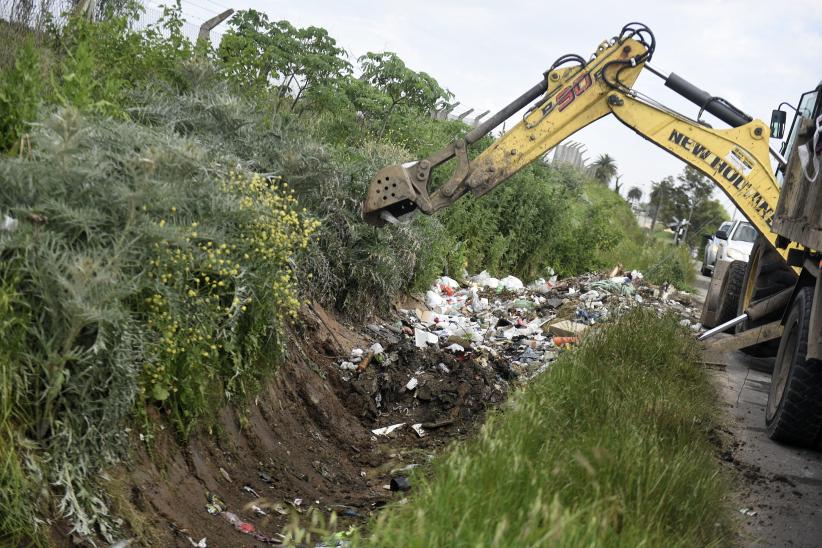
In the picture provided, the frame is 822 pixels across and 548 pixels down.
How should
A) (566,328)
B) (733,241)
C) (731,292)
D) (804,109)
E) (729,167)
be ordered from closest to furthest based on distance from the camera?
(729,167) < (804,109) < (566,328) < (731,292) < (733,241)

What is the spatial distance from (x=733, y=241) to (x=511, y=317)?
434 inches

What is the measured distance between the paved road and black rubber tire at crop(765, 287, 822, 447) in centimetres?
14

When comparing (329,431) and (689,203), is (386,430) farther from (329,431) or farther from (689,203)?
(689,203)

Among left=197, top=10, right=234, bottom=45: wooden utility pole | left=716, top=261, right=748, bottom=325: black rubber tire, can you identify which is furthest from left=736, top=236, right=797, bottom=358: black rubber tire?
left=197, top=10, right=234, bottom=45: wooden utility pole

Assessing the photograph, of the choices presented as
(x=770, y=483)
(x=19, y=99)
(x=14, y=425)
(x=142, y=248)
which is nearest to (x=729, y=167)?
(x=770, y=483)

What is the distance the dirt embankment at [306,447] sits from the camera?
192 inches

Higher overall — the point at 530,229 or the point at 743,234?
the point at 743,234

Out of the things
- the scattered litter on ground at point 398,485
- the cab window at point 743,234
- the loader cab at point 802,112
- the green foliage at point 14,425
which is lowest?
the scattered litter on ground at point 398,485

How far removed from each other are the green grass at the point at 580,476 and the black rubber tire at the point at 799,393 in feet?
2.00

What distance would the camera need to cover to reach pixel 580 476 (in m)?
4.59

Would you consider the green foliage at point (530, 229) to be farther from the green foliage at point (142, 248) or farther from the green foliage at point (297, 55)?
the green foliage at point (142, 248)

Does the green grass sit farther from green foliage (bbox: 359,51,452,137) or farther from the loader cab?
green foliage (bbox: 359,51,452,137)

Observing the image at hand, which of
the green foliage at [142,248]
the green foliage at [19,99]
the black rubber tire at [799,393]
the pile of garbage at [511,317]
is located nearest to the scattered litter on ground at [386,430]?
the pile of garbage at [511,317]

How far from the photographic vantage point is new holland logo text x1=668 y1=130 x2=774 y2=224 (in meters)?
9.13
